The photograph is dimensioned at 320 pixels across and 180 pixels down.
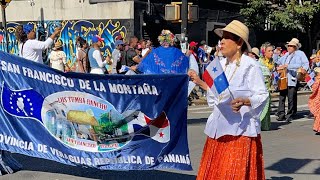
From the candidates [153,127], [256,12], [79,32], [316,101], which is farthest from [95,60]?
[256,12]

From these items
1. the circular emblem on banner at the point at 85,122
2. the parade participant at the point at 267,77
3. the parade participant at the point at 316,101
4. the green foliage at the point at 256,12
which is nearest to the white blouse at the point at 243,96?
the circular emblem on banner at the point at 85,122

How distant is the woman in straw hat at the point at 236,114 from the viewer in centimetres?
455

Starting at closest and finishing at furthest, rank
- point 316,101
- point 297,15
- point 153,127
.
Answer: point 153,127, point 316,101, point 297,15

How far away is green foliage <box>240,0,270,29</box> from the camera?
23.0 metres

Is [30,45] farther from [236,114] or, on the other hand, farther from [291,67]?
[291,67]

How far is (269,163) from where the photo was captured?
748 centimetres

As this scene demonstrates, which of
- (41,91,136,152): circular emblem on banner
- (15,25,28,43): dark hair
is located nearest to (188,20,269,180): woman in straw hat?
(41,91,136,152): circular emblem on banner

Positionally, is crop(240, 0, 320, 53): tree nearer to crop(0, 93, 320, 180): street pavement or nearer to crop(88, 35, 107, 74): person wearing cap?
crop(0, 93, 320, 180): street pavement

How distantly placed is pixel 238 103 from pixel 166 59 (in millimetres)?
3398

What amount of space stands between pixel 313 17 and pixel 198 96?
844 cm

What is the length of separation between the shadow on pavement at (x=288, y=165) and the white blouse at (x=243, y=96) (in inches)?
102

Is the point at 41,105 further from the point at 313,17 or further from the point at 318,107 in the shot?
the point at 313,17

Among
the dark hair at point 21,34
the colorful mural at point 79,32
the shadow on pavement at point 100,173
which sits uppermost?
the dark hair at point 21,34

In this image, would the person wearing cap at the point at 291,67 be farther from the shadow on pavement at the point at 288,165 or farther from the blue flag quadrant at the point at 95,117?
the blue flag quadrant at the point at 95,117
